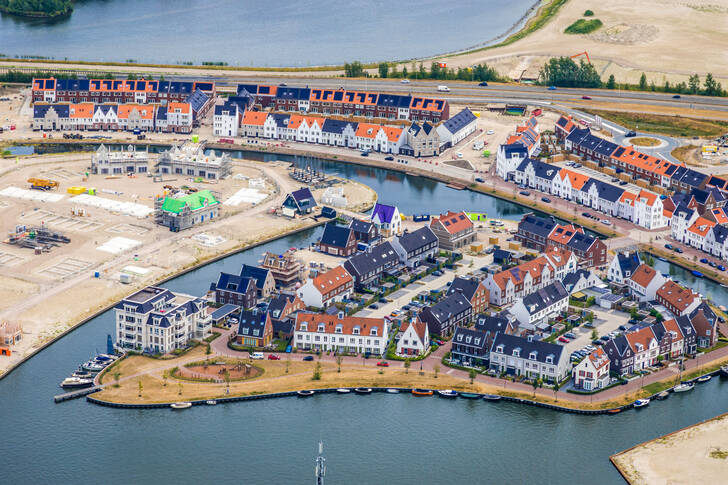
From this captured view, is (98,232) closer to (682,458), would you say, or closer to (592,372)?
(592,372)

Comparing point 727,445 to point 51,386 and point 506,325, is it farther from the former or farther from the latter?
point 51,386

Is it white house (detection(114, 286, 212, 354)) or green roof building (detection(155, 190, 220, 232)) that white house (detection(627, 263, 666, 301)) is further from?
green roof building (detection(155, 190, 220, 232))

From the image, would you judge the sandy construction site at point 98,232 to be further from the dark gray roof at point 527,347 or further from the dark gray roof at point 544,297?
the dark gray roof at point 527,347

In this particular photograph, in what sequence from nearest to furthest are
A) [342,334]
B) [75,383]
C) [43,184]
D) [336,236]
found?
[75,383]
[342,334]
[336,236]
[43,184]

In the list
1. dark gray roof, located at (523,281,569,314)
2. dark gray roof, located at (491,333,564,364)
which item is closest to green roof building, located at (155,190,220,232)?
dark gray roof, located at (523,281,569,314)

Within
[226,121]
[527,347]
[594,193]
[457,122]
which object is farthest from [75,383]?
[457,122]

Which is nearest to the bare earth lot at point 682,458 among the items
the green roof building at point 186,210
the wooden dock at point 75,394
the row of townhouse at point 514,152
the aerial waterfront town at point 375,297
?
the aerial waterfront town at point 375,297

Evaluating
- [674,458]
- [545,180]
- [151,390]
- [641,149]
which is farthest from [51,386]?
[641,149]
